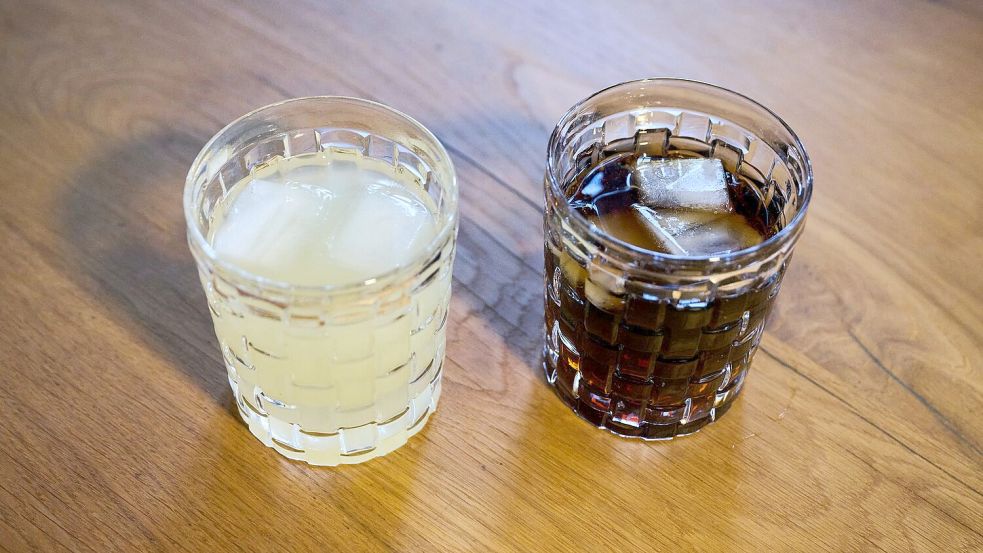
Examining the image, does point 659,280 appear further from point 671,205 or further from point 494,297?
point 494,297

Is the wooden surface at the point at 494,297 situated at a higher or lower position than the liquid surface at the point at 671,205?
lower

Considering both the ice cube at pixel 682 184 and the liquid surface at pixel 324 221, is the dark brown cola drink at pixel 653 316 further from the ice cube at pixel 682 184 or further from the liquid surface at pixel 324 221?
the liquid surface at pixel 324 221

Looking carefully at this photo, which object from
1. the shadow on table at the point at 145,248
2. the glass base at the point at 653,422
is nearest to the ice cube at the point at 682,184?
the glass base at the point at 653,422

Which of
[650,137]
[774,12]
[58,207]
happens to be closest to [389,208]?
[650,137]

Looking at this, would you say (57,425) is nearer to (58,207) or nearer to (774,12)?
(58,207)

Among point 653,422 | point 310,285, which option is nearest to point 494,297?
point 653,422

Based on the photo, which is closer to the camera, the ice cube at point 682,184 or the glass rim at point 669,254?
the glass rim at point 669,254

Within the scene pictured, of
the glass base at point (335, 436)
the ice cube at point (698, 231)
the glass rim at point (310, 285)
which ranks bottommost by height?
the glass base at point (335, 436)
